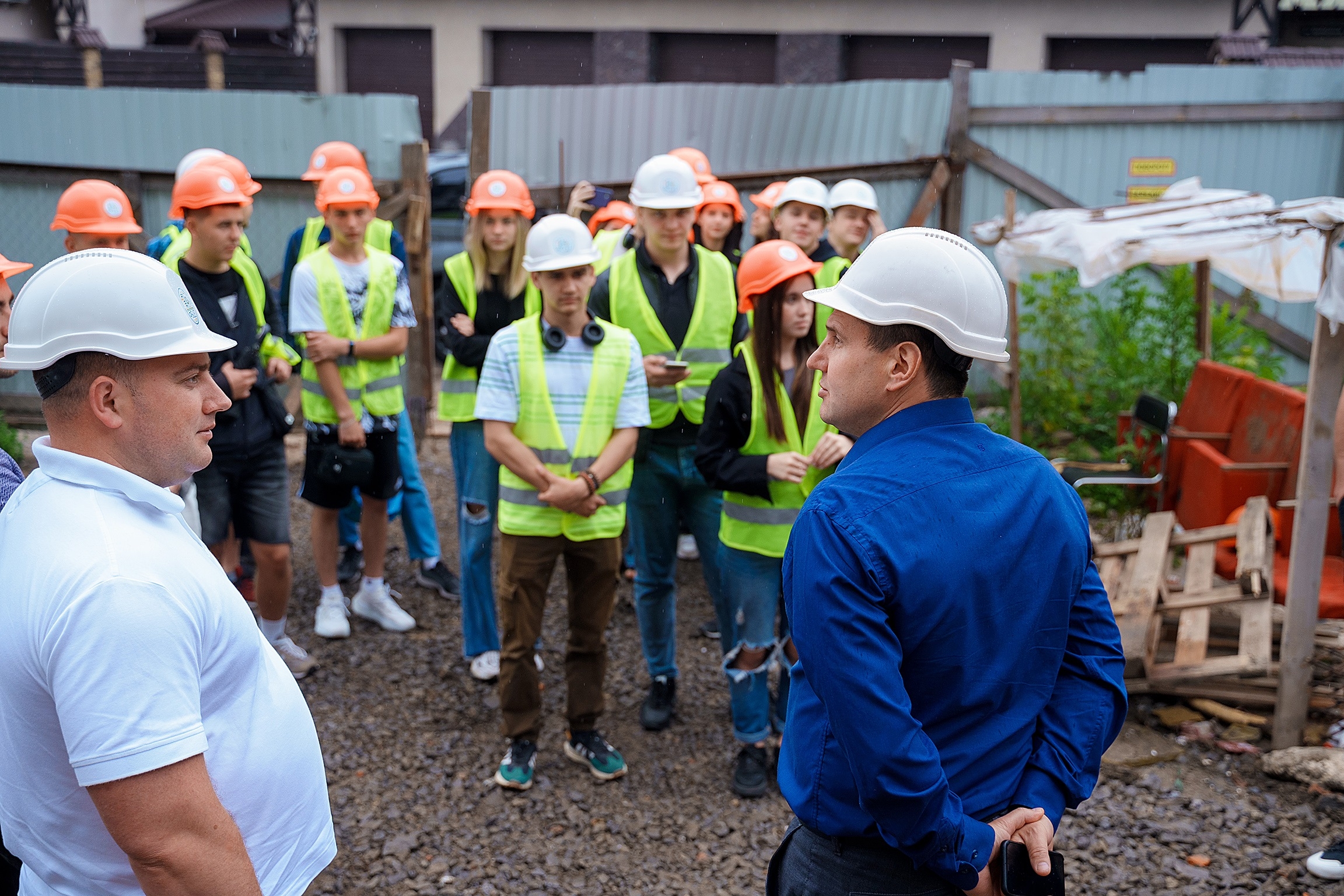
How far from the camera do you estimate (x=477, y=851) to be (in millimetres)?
3799

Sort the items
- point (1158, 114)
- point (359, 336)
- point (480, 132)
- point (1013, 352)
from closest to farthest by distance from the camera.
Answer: point (359, 336), point (1013, 352), point (480, 132), point (1158, 114)

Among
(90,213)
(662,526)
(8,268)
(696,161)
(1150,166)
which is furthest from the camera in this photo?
(1150,166)

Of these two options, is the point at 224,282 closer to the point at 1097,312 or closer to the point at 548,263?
the point at 548,263

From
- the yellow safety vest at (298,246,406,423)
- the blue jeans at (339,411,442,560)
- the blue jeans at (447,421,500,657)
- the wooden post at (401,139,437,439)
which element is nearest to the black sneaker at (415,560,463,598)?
the blue jeans at (339,411,442,560)

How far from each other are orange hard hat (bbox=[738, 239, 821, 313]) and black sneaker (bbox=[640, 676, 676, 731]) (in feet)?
5.97

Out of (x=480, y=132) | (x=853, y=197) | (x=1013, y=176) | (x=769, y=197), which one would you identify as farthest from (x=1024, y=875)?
(x=1013, y=176)

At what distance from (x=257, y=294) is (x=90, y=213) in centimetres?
98

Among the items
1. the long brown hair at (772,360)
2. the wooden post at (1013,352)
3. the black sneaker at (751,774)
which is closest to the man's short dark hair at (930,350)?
the long brown hair at (772,360)

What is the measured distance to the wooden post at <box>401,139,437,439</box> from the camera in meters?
8.57

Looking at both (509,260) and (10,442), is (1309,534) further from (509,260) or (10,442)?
(10,442)

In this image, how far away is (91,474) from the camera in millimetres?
1599

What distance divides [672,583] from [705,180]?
3149mm

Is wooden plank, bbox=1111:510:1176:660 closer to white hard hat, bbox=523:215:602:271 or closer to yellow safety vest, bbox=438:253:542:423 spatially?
white hard hat, bbox=523:215:602:271

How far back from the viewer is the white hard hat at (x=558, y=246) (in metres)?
3.89
